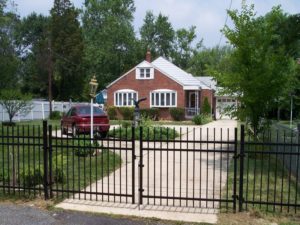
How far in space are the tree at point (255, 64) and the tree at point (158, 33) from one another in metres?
60.7

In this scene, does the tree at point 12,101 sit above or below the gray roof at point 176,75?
below

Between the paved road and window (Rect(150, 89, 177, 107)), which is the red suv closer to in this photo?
the paved road

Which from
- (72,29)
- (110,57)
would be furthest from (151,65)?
(72,29)

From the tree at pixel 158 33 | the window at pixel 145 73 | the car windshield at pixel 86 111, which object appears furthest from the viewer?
the tree at pixel 158 33

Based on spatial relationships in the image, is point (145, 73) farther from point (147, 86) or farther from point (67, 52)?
point (67, 52)

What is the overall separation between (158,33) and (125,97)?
120ft

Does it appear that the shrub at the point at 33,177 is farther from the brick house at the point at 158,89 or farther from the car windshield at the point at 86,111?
the brick house at the point at 158,89

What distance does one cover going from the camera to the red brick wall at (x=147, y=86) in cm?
3897

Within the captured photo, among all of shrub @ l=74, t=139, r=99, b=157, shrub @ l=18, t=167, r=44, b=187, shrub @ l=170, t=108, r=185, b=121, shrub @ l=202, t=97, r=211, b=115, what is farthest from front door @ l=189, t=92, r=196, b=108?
shrub @ l=18, t=167, r=44, b=187

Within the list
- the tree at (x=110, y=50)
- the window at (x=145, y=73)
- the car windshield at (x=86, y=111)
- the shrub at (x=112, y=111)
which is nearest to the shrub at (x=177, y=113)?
the window at (x=145, y=73)

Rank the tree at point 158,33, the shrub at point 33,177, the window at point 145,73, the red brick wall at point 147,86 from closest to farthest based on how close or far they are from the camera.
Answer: the shrub at point 33,177 → the red brick wall at point 147,86 → the window at point 145,73 → the tree at point 158,33

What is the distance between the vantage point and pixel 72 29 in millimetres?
60969

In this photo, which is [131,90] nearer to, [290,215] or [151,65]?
[151,65]

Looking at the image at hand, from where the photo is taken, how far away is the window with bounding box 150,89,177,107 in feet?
128
